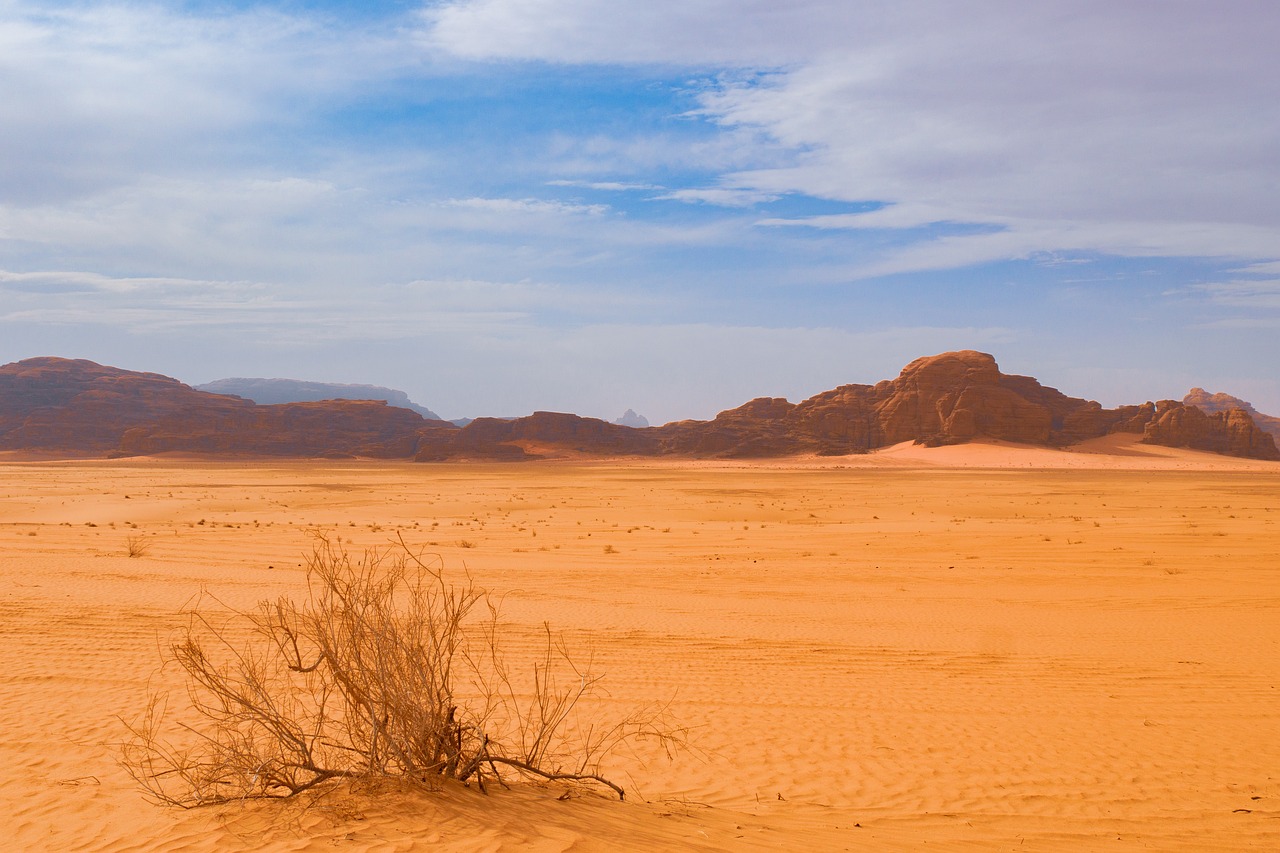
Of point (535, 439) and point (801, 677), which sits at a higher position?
point (535, 439)

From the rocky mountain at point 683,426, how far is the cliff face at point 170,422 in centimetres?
23

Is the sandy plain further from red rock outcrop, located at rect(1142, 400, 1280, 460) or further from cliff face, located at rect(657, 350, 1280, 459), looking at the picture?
red rock outcrop, located at rect(1142, 400, 1280, 460)

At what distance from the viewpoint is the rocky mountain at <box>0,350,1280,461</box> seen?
3915 inches

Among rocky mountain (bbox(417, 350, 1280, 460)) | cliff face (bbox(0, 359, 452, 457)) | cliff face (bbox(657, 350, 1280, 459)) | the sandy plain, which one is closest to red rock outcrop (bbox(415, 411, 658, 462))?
rocky mountain (bbox(417, 350, 1280, 460))

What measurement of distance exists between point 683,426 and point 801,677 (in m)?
103

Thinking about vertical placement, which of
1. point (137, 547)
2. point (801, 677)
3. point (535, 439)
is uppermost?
point (535, 439)

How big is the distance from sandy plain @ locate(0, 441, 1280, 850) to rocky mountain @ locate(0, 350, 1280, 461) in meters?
73.2

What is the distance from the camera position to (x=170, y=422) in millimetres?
104562

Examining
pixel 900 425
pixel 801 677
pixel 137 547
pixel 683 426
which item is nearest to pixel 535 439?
pixel 683 426

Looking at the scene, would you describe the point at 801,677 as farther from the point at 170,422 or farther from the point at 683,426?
the point at 170,422

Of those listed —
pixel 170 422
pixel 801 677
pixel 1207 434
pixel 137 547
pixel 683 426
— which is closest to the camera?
pixel 801 677

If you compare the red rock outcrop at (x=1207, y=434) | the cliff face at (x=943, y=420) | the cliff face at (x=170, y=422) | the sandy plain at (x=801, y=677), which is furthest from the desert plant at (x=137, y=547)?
the red rock outcrop at (x=1207, y=434)

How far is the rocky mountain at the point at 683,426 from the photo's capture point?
99.4m

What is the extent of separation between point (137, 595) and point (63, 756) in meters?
8.83
